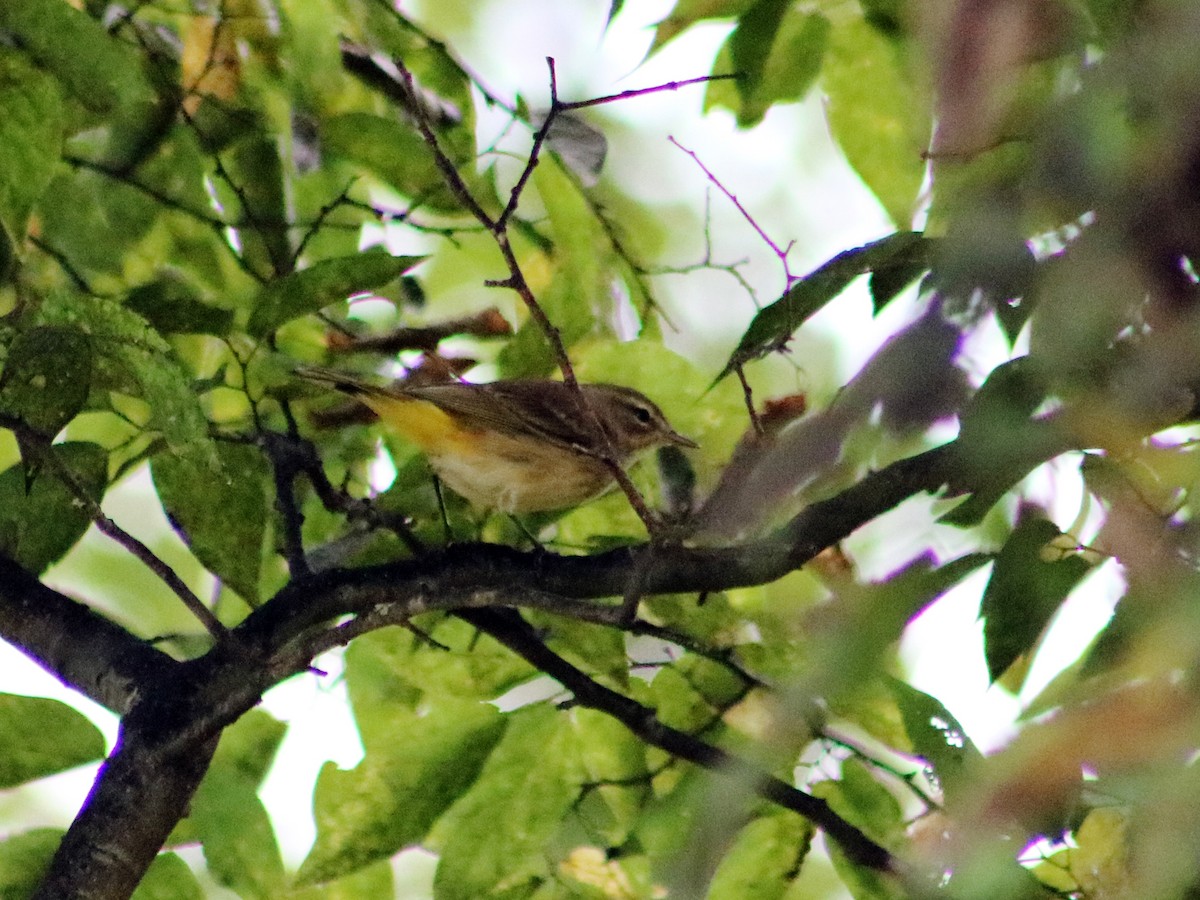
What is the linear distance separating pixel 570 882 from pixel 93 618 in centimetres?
82

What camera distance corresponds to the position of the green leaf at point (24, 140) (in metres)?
1.65

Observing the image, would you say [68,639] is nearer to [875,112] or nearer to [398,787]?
[398,787]

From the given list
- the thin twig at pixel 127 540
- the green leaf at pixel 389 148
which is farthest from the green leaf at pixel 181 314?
the green leaf at pixel 389 148

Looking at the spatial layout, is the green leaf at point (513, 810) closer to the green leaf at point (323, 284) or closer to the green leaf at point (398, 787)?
the green leaf at point (398, 787)

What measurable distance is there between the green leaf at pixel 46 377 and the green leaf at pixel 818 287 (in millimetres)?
686

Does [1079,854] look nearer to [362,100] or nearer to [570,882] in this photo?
[570,882]

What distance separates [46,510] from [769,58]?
4.29 ft

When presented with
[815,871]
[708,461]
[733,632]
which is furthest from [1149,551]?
[815,871]

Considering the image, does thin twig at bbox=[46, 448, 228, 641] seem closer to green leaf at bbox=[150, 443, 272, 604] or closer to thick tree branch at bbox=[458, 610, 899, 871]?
green leaf at bbox=[150, 443, 272, 604]

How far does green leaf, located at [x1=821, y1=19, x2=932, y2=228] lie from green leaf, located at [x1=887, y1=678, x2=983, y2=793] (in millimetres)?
638

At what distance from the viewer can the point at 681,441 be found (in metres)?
2.62

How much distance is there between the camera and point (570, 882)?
6.47 ft

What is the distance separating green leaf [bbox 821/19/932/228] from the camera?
5.76 ft

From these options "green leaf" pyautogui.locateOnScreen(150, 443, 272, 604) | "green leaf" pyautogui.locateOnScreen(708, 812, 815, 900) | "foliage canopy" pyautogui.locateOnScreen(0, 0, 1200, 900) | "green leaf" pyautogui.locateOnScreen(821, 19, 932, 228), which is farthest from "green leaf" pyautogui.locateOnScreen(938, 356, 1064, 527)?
"green leaf" pyautogui.locateOnScreen(150, 443, 272, 604)
